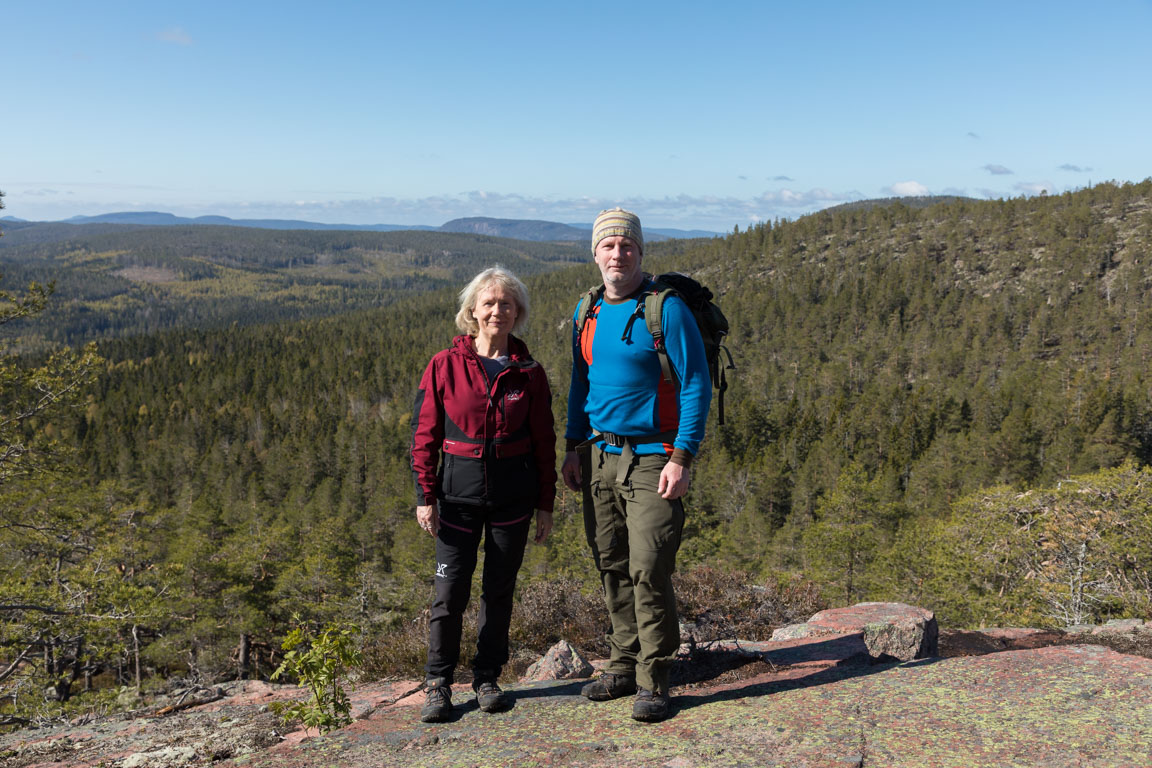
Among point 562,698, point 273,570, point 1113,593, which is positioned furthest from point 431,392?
point 273,570

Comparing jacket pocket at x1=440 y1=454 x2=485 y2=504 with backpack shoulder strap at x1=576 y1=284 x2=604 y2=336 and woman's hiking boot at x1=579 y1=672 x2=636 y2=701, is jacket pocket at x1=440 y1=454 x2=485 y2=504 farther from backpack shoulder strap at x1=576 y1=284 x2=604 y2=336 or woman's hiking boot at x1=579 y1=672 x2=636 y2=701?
woman's hiking boot at x1=579 y1=672 x2=636 y2=701

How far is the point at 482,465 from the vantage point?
408cm

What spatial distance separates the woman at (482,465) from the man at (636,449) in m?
0.41

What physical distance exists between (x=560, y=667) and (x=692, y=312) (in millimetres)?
3218

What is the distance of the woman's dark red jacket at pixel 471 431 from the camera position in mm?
4078

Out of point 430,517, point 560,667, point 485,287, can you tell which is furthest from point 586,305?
point 560,667

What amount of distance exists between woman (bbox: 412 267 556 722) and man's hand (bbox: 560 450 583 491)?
0.42ft

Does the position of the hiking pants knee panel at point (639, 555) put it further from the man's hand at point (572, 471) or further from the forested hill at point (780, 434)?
the forested hill at point (780, 434)

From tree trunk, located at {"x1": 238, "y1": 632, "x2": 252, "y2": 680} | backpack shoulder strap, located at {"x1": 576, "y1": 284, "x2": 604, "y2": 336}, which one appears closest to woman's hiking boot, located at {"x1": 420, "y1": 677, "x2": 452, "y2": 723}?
backpack shoulder strap, located at {"x1": 576, "y1": 284, "x2": 604, "y2": 336}

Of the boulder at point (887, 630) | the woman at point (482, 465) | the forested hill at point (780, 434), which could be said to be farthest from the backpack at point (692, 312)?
the forested hill at point (780, 434)

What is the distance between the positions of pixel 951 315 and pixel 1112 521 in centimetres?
9793

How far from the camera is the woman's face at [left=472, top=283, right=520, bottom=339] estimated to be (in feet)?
13.6

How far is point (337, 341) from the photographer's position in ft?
436

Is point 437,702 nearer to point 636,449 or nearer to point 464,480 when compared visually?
point 464,480
